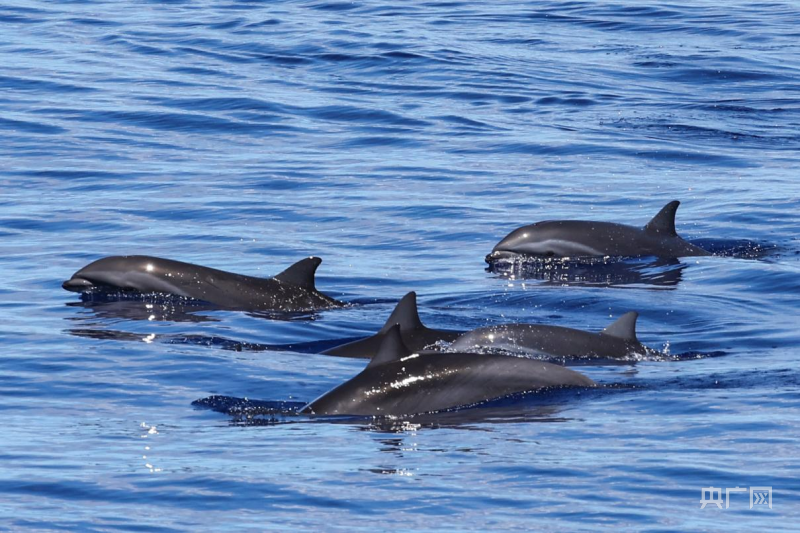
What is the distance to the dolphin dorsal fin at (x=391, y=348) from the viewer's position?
1130 centimetres

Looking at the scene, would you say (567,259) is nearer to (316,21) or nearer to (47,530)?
(47,530)

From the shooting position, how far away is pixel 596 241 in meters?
19.8

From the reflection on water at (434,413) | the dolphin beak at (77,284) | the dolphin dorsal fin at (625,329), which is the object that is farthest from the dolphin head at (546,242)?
the reflection on water at (434,413)

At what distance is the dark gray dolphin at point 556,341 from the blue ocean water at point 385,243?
16.0 inches

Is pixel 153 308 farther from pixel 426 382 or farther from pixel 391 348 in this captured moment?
pixel 426 382

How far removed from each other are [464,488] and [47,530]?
2.53 meters

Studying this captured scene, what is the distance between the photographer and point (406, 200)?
76.7 ft

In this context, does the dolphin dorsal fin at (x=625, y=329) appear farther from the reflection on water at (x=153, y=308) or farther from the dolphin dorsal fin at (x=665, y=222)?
the dolphin dorsal fin at (x=665, y=222)

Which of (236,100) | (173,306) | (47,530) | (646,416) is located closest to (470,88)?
(236,100)

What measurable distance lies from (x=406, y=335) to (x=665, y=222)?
7.38 meters

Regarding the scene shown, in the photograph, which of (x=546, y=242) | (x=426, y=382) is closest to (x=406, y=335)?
(x=426, y=382)

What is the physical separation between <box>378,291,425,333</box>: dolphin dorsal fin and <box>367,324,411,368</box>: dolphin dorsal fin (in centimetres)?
133

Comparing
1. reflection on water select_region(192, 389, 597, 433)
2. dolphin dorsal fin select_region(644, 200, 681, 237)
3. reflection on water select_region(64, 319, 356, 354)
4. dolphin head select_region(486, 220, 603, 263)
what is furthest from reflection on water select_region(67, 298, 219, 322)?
dolphin dorsal fin select_region(644, 200, 681, 237)

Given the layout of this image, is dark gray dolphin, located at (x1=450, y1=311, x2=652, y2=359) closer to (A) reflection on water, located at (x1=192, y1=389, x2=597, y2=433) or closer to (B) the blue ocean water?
(B) the blue ocean water
